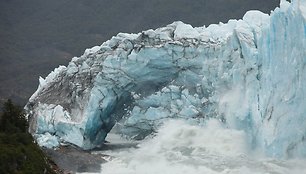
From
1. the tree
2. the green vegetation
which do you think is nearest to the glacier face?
the tree

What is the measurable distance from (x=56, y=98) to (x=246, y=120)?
11060 millimetres

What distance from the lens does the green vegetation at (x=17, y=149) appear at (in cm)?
1718

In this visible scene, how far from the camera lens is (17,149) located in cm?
1836

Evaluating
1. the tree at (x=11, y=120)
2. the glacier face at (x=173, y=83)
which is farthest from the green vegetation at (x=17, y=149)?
the glacier face at (x=173, y=83)

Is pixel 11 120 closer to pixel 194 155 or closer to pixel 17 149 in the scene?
pixel 17 149

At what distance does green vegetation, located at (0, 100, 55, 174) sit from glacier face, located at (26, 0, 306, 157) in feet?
25.8

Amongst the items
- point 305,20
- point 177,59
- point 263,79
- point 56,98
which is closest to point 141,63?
point 177,59

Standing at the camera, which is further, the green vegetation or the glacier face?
the glacier face

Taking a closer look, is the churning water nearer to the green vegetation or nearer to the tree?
the tree

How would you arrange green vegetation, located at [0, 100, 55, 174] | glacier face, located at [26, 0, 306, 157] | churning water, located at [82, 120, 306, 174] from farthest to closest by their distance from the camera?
glacier face, located at [26, 0, 306, 157]
churning water, located at [82, 120, 306, 174]
green vegetation, located at [0, 100, 55, 174]

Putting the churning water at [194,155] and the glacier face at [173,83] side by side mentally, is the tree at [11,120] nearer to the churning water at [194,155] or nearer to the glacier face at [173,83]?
the churning water at [194,155]

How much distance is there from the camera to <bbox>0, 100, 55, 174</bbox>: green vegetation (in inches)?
676

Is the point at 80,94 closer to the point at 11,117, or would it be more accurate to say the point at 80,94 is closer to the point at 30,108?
the point at 30,108

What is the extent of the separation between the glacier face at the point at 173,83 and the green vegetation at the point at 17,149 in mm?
7871
